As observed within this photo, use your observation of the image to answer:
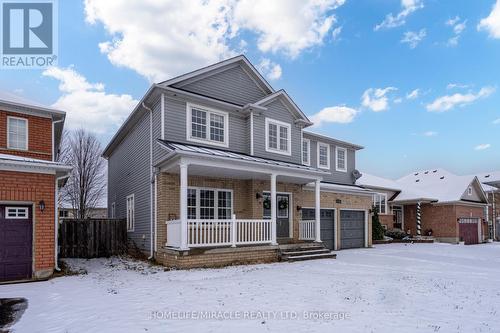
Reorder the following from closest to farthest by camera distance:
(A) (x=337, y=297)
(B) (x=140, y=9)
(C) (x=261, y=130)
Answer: (A) (x=337, y=297)
(B) (x=140, y=9)
(C) (x=261, y=130)

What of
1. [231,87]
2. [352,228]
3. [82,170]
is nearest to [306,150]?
[352,228]

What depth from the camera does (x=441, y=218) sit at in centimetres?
2625

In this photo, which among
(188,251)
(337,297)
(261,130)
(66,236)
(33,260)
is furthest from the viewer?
(261,130)

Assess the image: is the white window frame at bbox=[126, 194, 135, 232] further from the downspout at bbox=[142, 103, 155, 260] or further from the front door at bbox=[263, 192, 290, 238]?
the front door at bbox=[263, 192, 290, 238]

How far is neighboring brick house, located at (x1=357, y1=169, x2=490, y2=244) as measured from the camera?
25.8m

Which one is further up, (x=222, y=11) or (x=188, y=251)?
(x=222, y=11)

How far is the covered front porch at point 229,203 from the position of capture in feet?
37.5

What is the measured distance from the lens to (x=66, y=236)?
1407 centimetres

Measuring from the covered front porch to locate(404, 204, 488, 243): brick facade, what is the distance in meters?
14.6

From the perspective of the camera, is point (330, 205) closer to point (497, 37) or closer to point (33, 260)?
point (497, 37)

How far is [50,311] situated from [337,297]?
537 centimetres

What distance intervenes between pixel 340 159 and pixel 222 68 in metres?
9.77

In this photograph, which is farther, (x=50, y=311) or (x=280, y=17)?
(x=280, y=17)

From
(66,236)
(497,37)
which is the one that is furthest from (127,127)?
(497,37)
